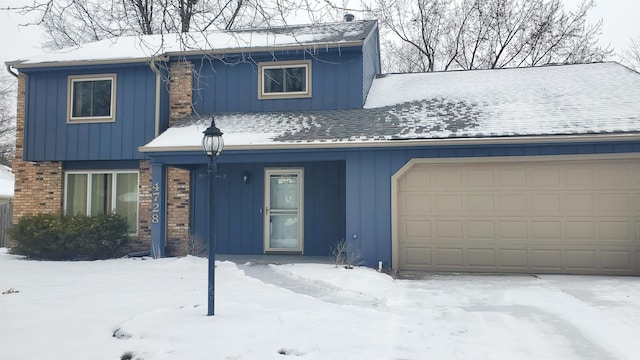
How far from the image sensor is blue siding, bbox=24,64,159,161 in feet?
38.2

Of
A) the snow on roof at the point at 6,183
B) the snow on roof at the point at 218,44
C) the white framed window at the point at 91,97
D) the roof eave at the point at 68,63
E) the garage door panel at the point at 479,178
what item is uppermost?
the snow on roof at the point at 218,44

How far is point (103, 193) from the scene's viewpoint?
12.0m

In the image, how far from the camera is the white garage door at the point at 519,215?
29.4 feet

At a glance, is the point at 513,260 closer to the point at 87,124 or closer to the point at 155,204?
the point at 155,204

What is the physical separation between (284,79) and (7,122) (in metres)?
30.1

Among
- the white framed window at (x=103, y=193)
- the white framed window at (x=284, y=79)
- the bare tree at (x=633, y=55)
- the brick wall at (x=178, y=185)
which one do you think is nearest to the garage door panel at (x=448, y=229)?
the white framed window at (x=284, y=79)

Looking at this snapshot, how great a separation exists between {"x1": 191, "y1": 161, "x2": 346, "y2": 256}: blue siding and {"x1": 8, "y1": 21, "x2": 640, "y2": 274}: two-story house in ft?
0.11

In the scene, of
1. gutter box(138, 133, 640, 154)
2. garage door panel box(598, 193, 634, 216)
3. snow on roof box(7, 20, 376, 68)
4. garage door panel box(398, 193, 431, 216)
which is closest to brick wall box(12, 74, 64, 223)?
snow on roof box(7, 20, 376, 68)

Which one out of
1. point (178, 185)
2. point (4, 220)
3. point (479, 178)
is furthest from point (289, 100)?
point (4, 220)

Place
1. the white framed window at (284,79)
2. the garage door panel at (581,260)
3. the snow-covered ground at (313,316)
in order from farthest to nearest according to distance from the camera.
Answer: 1. the white framed window at (284,79)
2. the garage door panel at (581,260)
3. the snow-covered ground at (313,316)

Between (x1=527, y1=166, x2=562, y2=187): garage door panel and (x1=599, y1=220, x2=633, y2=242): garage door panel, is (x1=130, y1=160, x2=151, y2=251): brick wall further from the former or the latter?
(x1=599, y1=220, x2=633, y2=242): garage door panel

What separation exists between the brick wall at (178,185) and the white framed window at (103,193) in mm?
1061

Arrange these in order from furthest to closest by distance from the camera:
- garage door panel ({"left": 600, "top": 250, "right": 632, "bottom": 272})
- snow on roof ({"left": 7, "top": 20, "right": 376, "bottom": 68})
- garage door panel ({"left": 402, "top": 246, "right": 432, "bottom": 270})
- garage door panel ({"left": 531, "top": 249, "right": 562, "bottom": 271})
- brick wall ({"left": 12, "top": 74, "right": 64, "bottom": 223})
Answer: brick wall ({"left": 12, "top": 74, "right": 64, "bottom": 223})
snow on roof ({"left": 7, "top": 20, "right": 376, "bottom": 68})
garage door panel ({"left": 402, "top": 246, "right": 432, "bottom": 270})
garage door panel ({"left": 531, "top": 249, "right": 562, "bottom": 271})
garage door panel ({"left": 600, "top": 250, "right": 632, "bottom": 272})

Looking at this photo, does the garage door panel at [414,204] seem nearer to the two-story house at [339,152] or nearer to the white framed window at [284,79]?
the two-story house at [339,152]
